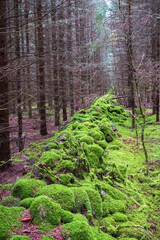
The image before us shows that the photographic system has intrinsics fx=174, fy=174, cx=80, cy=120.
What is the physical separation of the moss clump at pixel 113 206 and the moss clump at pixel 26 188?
115cm

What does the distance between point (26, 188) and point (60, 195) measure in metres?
0.61

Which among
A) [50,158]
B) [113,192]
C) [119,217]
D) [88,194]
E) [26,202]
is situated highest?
[50,158]

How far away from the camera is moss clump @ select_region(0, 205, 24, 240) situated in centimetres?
184

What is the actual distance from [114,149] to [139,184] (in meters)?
1.86

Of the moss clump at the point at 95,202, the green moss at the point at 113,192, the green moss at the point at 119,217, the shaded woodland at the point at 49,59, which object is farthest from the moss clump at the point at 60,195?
the shaded woodland at the point at 49,59

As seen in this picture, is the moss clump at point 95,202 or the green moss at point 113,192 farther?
the green moss at point 113,192

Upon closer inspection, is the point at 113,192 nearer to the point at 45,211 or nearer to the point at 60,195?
the point at 60,195

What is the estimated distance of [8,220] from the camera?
2008 mm

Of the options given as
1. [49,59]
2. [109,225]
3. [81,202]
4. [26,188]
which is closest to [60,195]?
[81,202]

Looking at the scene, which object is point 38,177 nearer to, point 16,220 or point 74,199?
point 74,199

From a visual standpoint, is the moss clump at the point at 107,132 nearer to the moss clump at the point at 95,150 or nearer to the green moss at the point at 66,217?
the moss clump at the point at 95,150

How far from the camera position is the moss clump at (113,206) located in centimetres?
301

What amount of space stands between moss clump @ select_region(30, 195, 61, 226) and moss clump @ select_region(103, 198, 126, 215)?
1075mm

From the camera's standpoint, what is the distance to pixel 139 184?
4582 mm
